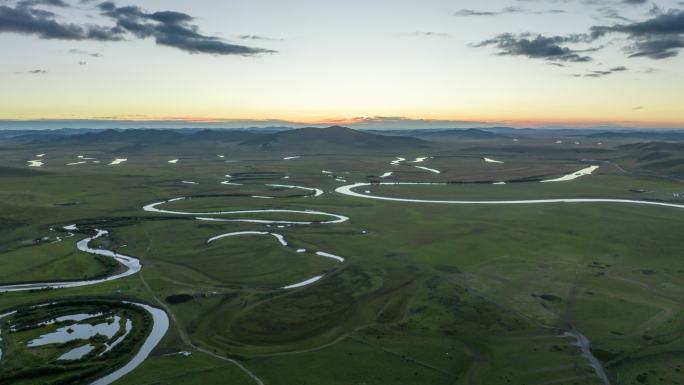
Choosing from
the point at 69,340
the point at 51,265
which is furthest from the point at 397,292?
the point at 51,265

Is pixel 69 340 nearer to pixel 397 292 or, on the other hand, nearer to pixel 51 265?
pixel 51 265

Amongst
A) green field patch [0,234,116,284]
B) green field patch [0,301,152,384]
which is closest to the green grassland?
green field patch [0,234,116,284]

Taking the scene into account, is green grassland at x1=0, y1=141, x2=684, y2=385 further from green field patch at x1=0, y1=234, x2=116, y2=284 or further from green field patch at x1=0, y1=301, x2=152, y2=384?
green field patch at x1=0, y1=301, x2=152, y2=384

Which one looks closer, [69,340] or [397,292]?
[69,340]

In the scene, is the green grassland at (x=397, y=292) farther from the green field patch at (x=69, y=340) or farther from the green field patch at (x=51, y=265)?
the green field patch at (x=69, y=340)

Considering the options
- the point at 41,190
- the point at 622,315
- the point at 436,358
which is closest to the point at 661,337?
the point at 622,315

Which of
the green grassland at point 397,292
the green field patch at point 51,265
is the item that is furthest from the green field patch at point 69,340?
the green field patch at point 51,265

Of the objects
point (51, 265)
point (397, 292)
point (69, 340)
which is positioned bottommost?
point (51, 265)

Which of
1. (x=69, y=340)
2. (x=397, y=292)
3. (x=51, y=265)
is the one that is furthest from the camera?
(x=51, y=265)
